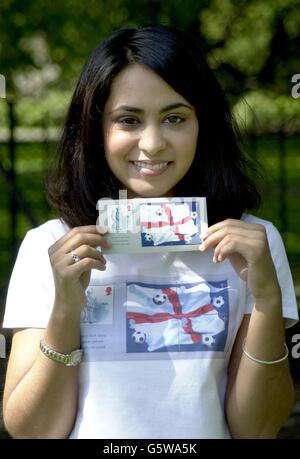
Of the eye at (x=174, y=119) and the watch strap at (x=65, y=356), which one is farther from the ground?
the eye at (x=174, y=119)

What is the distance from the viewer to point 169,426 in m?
1.95

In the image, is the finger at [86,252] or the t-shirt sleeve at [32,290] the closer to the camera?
the finger at [86,252]

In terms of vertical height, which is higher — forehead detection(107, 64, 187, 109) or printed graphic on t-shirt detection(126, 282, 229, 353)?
forehead detection(107, 64, 187, 109)

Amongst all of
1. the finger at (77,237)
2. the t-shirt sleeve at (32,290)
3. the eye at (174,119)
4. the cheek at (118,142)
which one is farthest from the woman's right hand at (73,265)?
the eye at (174,119)

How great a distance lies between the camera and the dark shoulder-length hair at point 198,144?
210cm

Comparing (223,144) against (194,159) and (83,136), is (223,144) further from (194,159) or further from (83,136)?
(83,136)

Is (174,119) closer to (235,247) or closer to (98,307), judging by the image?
(235,247)

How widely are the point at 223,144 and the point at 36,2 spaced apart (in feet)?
14.7

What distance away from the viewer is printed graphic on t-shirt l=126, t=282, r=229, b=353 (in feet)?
6.55

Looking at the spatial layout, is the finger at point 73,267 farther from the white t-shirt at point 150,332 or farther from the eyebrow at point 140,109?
the eyebrow at point 140,109

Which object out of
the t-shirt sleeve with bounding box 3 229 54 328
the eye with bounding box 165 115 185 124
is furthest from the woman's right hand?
the eye with bounding box 165 115 185 124

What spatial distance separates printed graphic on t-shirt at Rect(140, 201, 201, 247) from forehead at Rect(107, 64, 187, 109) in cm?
24

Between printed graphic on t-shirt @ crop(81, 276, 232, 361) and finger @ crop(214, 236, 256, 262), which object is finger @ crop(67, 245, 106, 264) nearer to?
printed graphic on t-shirt @ crop(81, 276, 232, 361)
